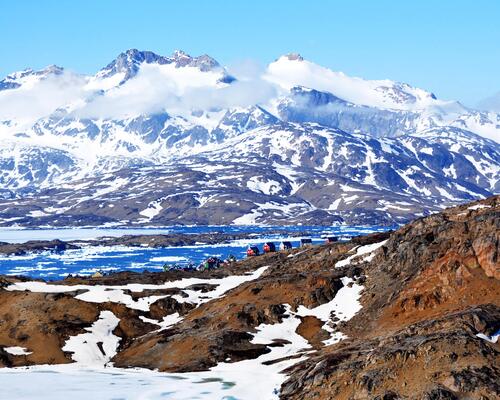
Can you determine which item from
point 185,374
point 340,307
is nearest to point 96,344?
point 185,374

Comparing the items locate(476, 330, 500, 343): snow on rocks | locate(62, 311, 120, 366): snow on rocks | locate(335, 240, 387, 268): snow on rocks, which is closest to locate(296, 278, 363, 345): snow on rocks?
locate(335, 240, 387, 268): snow on rocks

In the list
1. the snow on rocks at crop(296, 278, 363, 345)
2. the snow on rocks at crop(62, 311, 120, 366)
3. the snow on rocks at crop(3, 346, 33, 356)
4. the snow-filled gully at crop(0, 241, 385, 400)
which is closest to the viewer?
the snow-filled gully at crop(0, 241, 385, 400)

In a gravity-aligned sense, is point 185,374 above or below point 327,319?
below

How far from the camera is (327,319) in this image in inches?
5212

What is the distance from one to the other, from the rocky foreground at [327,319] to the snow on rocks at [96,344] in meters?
0.30

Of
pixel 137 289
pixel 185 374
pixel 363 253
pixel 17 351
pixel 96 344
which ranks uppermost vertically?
pixel 363 253

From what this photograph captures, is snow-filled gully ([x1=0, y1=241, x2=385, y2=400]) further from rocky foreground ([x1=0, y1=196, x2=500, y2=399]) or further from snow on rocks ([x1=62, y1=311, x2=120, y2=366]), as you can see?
rocky foreground ([x1=0, y1=196, x2=500, y2=399])

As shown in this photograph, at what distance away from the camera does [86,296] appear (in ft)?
513

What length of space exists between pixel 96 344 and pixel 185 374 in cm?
2753

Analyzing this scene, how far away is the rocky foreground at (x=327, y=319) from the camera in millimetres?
88875

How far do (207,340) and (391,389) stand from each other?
145ft

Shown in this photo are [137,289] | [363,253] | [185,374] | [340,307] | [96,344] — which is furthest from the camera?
[137,289]

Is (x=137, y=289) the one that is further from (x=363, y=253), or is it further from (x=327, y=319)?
(x=327, y=319)

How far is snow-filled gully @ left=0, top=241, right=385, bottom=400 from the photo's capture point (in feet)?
331
